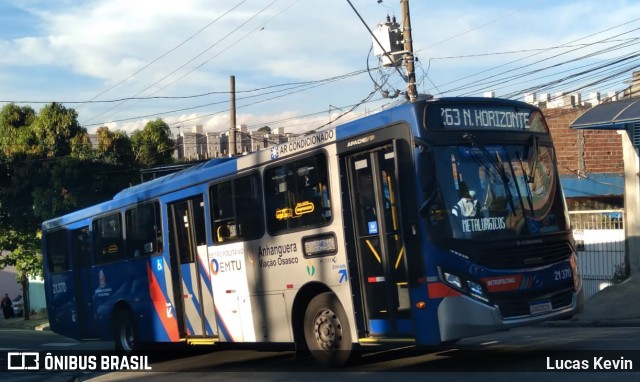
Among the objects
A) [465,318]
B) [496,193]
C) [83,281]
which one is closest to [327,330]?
[465,318]

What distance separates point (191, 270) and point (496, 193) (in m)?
6.29

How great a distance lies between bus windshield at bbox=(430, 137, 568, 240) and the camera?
9188 mm

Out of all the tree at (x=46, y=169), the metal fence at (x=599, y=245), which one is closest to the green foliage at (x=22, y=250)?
the tree at (x=46, y=169)

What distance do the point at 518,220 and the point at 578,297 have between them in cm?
137

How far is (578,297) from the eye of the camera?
9883 millimetres

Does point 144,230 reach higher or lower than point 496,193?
higher

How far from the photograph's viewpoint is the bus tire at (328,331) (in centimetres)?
1039

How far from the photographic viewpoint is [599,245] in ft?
68.0

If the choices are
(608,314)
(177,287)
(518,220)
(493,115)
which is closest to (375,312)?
(518,220)

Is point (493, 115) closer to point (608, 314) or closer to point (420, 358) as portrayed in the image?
point (420, 358)

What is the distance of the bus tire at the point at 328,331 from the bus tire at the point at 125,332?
5888 mm

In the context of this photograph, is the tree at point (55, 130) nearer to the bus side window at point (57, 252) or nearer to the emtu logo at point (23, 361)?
the bus side window at point (57, 252)

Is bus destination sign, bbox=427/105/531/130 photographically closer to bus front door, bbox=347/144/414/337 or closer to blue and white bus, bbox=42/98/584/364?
blue and white bus, bbox=42/98/584/364

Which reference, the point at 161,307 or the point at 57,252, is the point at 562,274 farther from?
the point at 57,252
